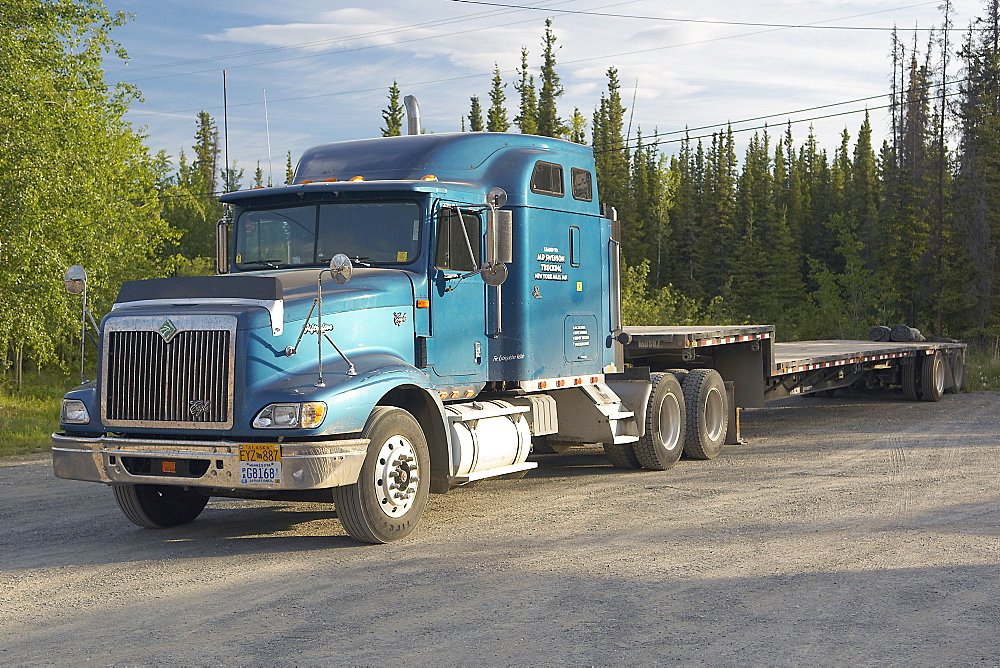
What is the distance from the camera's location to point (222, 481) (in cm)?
730

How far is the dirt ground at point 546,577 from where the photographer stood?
5301 millimetres

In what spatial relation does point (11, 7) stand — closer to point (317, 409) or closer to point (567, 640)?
point (317, 409)

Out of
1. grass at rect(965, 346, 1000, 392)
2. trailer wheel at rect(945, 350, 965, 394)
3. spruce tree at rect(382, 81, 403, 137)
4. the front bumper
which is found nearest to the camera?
the front bumper

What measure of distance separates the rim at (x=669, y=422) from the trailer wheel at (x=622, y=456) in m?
0.34

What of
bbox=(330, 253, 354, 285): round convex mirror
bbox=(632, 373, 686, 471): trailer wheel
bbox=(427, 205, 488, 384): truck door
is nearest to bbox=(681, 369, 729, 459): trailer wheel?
bbox=(632, 373, 686, 471): trailer wheel

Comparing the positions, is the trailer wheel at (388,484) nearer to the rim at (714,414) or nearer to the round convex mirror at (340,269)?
the round convex mirror at (340,269)

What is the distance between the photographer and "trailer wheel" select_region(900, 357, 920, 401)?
20578mm

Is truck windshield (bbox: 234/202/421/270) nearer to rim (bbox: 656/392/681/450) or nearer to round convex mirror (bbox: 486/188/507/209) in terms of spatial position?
round convex mirror (bbox: 486/188/507/209)

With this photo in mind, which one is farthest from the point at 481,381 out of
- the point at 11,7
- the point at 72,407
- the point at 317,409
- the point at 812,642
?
the point at 11,7

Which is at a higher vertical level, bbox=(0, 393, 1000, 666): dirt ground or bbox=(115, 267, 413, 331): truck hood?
bbox=(115, 267, 413, 331): truck hood

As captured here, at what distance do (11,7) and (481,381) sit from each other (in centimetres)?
1632

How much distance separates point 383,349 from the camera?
27.3 ft

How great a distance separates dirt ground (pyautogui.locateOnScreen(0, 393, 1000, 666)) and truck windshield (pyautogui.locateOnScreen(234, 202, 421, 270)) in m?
2.23

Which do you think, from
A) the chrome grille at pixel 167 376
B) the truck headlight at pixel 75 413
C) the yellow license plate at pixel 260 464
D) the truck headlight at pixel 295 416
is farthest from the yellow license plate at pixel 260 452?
the truck headlight at pixel 75 413
